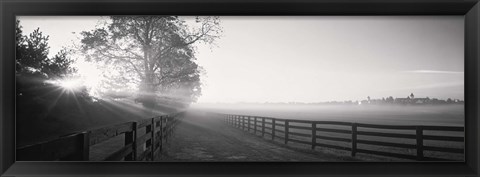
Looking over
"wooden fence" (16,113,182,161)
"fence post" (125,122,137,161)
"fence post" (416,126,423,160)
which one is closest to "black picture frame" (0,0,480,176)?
"wooden fence" (16,113,182,161)

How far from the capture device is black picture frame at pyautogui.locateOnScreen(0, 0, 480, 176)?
140 inches

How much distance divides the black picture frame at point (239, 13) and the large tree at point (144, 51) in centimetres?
688

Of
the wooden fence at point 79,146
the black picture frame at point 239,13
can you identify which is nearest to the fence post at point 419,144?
the black picture frame at point 239,13

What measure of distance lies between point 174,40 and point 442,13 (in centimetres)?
881

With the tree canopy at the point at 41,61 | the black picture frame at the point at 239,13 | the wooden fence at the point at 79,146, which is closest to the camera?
the wooden fence at the point at 79,146

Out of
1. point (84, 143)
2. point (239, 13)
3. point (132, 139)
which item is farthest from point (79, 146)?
point (239, 13)

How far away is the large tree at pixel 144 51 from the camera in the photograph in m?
10.9

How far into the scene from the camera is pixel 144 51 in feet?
37.1

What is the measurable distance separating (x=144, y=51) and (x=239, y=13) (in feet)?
27.3

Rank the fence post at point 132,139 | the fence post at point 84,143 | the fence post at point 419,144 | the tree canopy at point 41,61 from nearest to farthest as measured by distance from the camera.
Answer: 1. the fence post at point 84,143
2. the fence post at point 132,139
3. the fence post at point 419,144
4. the tree canopy at point 41,61

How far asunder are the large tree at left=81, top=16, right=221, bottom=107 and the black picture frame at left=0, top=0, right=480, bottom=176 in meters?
6.88

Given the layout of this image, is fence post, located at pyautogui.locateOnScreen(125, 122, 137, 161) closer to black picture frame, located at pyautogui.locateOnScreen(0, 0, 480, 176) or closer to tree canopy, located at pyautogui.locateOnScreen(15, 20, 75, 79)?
black picture frame, located at pyautogui.locateOnScreen(0, 0, 480, 176)

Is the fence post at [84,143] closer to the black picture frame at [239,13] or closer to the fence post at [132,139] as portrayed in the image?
the black picture frame at [239,13]

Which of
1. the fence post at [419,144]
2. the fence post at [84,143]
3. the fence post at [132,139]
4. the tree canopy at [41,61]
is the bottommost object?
the fence post at [419,144]
